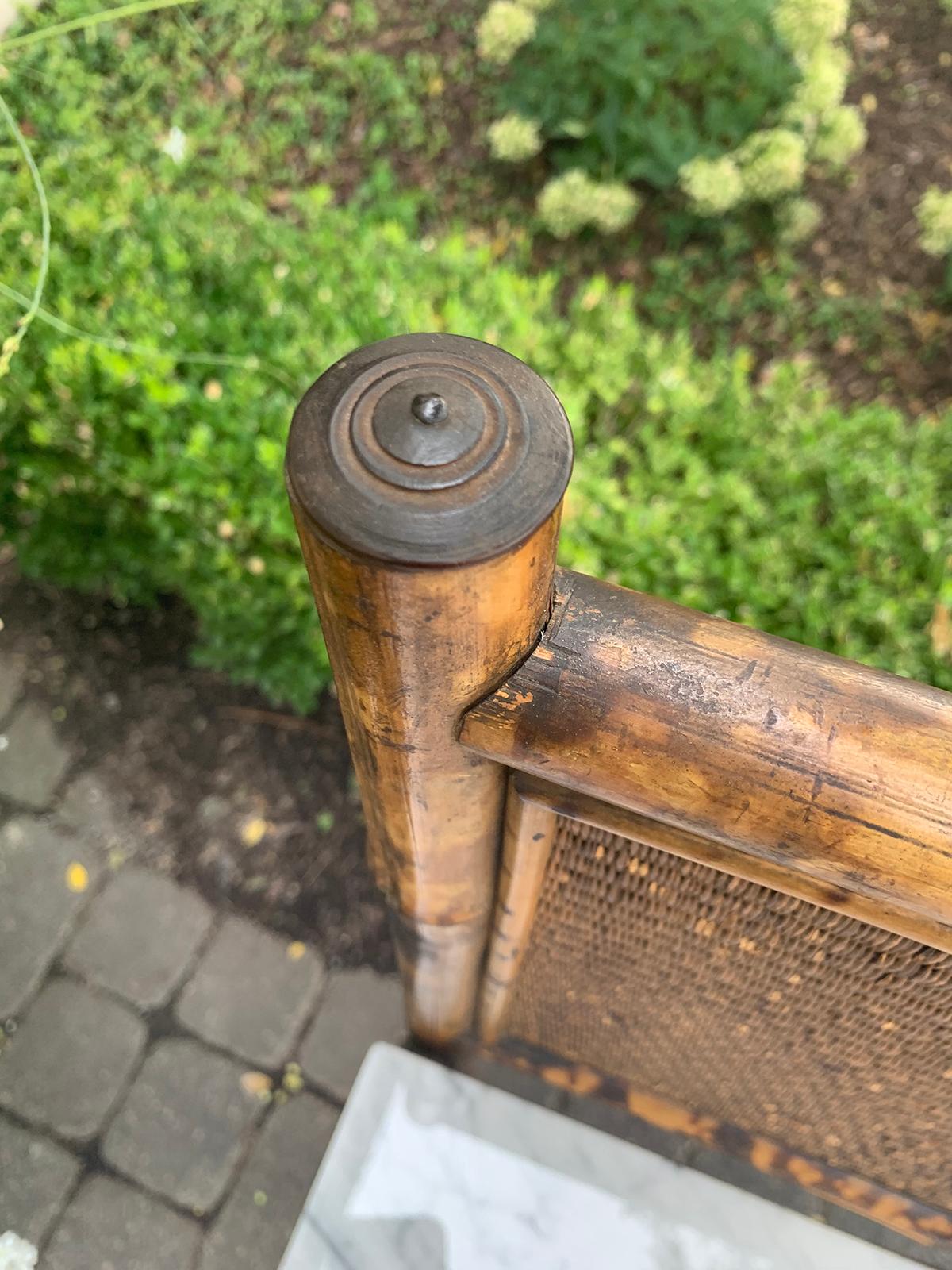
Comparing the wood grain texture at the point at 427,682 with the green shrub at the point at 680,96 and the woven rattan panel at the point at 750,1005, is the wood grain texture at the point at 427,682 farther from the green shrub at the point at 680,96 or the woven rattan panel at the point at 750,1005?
the green shrub at the point at 680,96

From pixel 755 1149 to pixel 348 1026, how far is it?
109 centimetres

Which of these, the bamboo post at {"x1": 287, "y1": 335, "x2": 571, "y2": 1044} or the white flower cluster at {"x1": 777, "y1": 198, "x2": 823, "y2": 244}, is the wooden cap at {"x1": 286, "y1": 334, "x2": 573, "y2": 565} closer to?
the bamboo post at {"x1": 287, "y1": 335, "x2": 571, "y2": 1044}

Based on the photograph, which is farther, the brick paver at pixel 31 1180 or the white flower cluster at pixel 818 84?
the white flower cluster at pixel 818 84

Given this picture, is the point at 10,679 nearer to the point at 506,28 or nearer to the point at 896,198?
the point at 506,28

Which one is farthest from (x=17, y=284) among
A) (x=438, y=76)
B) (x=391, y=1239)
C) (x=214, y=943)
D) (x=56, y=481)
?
(x=438, y=76)

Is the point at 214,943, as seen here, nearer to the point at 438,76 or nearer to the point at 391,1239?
the point at 391,1239

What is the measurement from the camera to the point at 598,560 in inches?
78.2

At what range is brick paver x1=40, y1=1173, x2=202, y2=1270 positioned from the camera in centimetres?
211

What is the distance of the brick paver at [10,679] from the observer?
269 centimetres

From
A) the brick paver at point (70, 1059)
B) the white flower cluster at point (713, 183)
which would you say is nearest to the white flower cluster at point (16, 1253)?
the brick paver at point (70, 1059)

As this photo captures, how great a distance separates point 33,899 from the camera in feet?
8.09

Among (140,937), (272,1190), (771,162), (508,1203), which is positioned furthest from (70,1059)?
(771,162)

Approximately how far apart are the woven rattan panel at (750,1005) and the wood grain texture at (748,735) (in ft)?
1.06

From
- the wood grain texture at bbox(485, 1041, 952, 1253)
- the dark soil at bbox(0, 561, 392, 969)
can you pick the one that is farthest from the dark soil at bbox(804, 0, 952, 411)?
the wood grain texture at bbox(485, 1041, 952, 1253)
